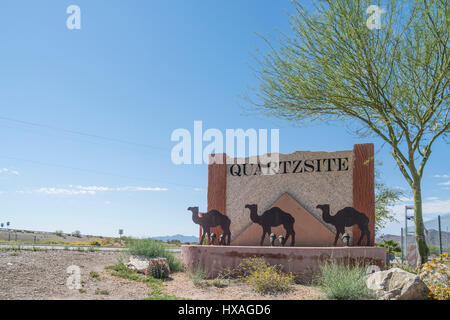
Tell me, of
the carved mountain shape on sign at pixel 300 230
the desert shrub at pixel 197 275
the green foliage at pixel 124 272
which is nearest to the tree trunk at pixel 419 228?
the carved mountain shape on sign at pixel 300 230

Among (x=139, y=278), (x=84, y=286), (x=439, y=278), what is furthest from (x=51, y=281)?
(x=439, y=278)

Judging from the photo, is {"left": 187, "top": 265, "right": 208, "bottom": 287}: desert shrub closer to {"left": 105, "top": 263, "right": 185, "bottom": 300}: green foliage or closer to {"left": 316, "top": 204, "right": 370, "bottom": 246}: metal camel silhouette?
{"left": 105, "top": 263, "right": 185, "bottom": 300}: green foliage

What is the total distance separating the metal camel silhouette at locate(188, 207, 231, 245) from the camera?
16.0 m

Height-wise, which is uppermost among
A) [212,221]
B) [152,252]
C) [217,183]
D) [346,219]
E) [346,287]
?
[217,183]

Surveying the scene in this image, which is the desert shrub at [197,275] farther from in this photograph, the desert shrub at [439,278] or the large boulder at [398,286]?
the desert shrub at [439,278]

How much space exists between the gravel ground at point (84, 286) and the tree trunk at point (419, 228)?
192 inches

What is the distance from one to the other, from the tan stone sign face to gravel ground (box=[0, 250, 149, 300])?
5.65 m

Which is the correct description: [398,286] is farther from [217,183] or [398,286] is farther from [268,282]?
[217,183]

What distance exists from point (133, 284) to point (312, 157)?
329 inches

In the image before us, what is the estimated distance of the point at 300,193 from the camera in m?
15.8

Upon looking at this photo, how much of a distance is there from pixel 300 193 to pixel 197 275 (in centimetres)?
559

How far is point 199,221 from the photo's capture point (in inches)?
637

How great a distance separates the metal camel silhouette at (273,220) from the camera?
591 inches
